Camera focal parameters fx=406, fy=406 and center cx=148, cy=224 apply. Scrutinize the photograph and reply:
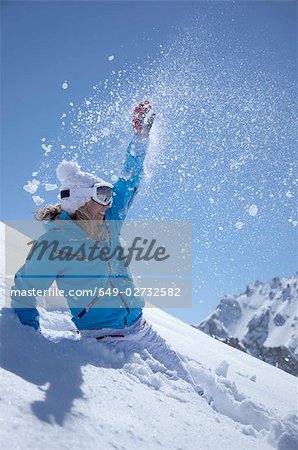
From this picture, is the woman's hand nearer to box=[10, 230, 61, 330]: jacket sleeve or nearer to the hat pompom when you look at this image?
the hat pompom

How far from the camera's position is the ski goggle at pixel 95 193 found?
3.96 metres

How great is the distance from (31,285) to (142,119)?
2631mm

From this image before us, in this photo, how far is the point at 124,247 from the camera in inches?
170

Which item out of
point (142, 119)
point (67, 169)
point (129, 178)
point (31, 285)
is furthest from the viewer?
point (142, 119)

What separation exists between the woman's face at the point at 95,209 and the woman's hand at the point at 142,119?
1425mm

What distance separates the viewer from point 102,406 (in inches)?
96.8

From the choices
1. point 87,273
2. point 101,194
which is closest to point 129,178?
point 101,194

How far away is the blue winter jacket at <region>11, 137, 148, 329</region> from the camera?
3377 mm

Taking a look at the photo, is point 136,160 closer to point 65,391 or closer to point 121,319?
point 121,319

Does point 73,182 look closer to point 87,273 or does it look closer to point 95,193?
point 95,193

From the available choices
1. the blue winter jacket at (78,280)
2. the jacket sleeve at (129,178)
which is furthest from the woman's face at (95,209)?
the jacket sleeve at (129,178)

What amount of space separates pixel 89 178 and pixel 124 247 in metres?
0.82

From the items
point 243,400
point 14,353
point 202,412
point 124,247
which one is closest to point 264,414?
point 243,400

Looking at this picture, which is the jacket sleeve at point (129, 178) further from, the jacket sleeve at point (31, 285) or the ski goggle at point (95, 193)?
the jacket sleeve at point (31, 285)
